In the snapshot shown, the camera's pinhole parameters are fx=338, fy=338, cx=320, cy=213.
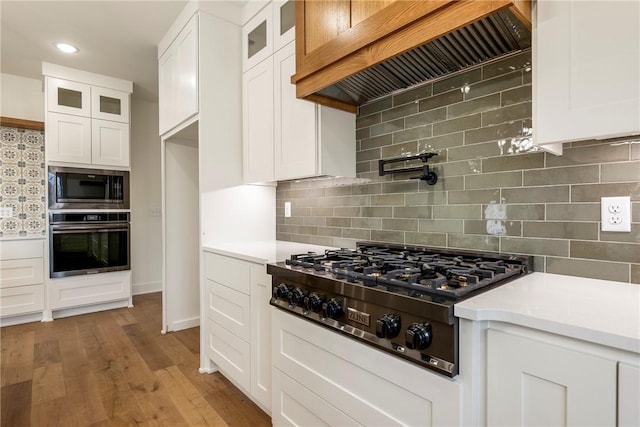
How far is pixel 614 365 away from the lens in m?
0.72

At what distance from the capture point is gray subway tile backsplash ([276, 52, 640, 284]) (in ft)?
3.98

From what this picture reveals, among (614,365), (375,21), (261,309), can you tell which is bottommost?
(261,309)

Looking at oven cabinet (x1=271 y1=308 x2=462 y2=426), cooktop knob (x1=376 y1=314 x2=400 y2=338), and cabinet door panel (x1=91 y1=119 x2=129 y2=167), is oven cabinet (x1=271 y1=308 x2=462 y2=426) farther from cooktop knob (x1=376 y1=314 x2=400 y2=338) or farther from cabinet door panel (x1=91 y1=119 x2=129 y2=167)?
cabinet door panel (x1=91 y1=119 x2=129 y2=167)

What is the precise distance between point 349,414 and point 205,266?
5.22 feet

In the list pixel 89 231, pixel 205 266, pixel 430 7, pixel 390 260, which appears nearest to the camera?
pixel 430 7

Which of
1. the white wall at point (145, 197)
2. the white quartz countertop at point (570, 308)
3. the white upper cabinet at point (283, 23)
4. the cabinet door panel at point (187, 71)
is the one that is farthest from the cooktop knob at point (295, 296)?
the white wall at point (145, 197)

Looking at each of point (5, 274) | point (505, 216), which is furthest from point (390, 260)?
point (5, 274)

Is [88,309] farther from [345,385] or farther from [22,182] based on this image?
[345,385]

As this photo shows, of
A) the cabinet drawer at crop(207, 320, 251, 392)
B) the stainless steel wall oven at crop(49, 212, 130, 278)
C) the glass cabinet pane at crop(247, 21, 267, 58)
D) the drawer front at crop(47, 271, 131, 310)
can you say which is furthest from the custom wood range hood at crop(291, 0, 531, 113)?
the drawer front at crop(47, 271, 131, 310)

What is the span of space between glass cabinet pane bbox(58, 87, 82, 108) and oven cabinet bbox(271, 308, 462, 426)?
3.65 meters

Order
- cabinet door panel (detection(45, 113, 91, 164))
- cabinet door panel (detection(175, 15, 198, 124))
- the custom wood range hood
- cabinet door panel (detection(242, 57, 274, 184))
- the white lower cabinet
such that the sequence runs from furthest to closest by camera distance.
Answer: cabinet door panel (detection(45, 113, 91, 164)) → cabinet door panel (detection(175, 15, 198, 124)) → cabinet door panel (detection(242, 57, 274, 184)) → the custom wood range hood → the white lower cabinet

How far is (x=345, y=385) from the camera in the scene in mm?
1203

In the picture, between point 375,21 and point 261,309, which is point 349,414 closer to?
point 261,309

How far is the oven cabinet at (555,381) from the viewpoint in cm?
72
